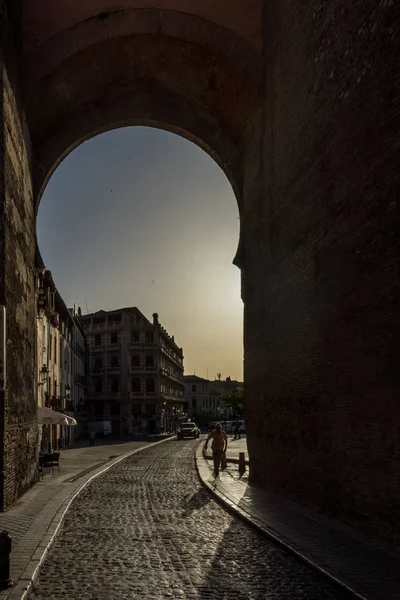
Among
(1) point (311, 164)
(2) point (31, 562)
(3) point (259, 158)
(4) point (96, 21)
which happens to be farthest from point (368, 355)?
(4) point (96, 21)

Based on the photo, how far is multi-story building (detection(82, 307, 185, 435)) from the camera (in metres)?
68.4

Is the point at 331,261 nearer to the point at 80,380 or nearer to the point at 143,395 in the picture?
the point at 80,380

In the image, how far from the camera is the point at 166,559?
25.6 ft

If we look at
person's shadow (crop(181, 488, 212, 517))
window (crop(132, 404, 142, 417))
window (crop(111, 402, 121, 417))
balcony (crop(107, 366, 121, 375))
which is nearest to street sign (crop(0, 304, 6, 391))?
person's shadow (crop(181, 488, 212, 517))

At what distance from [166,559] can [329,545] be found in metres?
1.96

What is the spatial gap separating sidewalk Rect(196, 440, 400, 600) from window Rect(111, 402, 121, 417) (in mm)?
56388

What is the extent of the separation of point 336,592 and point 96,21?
13.7 meters

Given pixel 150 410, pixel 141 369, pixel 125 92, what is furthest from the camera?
pixel 141 369

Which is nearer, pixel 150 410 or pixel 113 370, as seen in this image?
pixel 150 410

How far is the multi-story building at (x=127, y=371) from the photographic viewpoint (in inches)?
2692

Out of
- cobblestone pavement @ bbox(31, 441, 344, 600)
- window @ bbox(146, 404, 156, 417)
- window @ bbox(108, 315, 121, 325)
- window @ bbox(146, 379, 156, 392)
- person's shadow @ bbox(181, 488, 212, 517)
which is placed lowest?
person's shadow @ bbox(181, 488, 212, 517)

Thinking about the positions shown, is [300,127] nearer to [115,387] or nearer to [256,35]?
[256,35]

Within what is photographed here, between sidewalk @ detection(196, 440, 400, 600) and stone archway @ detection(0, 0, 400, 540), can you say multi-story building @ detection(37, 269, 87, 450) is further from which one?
sidewalk @ detection(196, 440, 400, 600)

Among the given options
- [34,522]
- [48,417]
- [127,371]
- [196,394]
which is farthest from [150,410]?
[196,394]
